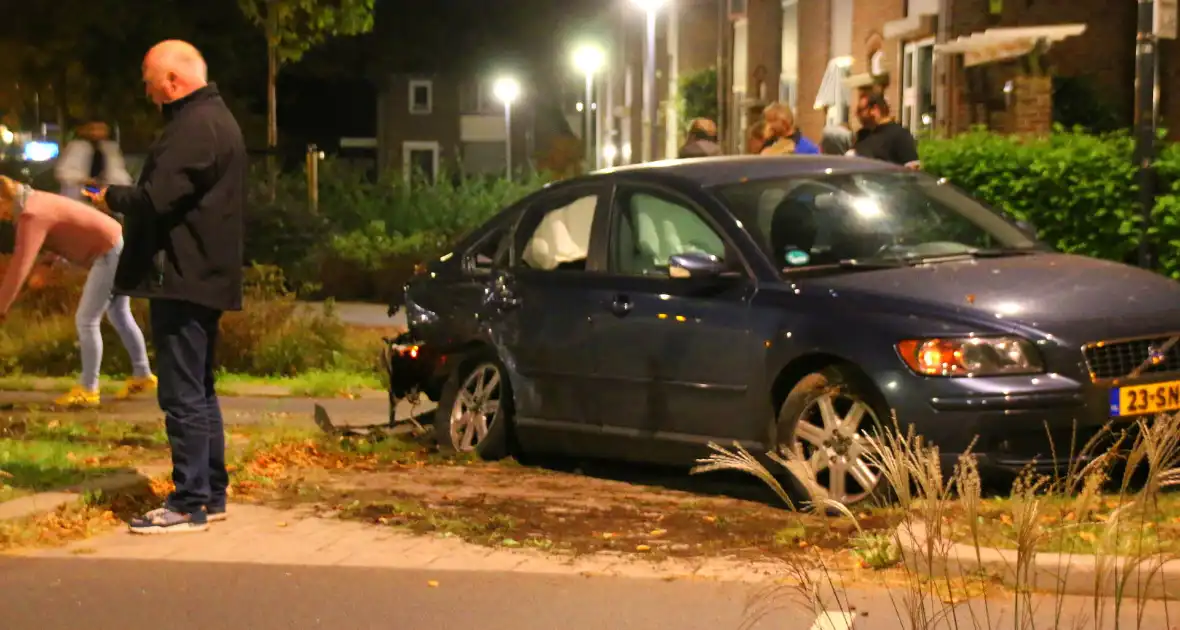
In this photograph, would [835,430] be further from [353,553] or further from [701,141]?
[701,141]

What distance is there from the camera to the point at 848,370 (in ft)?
26.5

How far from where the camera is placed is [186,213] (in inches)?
312

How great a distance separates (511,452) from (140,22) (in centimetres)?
2345

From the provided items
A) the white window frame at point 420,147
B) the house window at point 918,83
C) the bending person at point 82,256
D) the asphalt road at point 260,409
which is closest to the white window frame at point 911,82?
the house window at point 918,83

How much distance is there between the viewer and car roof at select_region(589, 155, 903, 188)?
9219 mm

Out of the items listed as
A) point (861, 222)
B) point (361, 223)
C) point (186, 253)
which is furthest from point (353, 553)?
point (361, 223)

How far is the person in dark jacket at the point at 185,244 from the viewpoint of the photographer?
7836 millimetres

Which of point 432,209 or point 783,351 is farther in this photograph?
point 432,209

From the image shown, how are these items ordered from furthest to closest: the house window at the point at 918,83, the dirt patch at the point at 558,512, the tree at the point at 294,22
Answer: the house window at the point at 918,83
the tree at the point at 294,22
the dirt patch at the point at 558,512

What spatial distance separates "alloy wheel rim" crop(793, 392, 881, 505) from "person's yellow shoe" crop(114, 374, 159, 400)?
19.2 feet

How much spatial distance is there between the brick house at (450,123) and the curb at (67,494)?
236ft

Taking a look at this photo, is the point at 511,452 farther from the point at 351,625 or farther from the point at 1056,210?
the point at 1056,210

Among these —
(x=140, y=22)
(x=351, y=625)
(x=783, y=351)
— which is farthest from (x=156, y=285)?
(x=140, y=22)

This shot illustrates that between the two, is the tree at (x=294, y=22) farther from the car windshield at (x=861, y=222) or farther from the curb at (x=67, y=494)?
the car windshield at (x=861, y=222)
